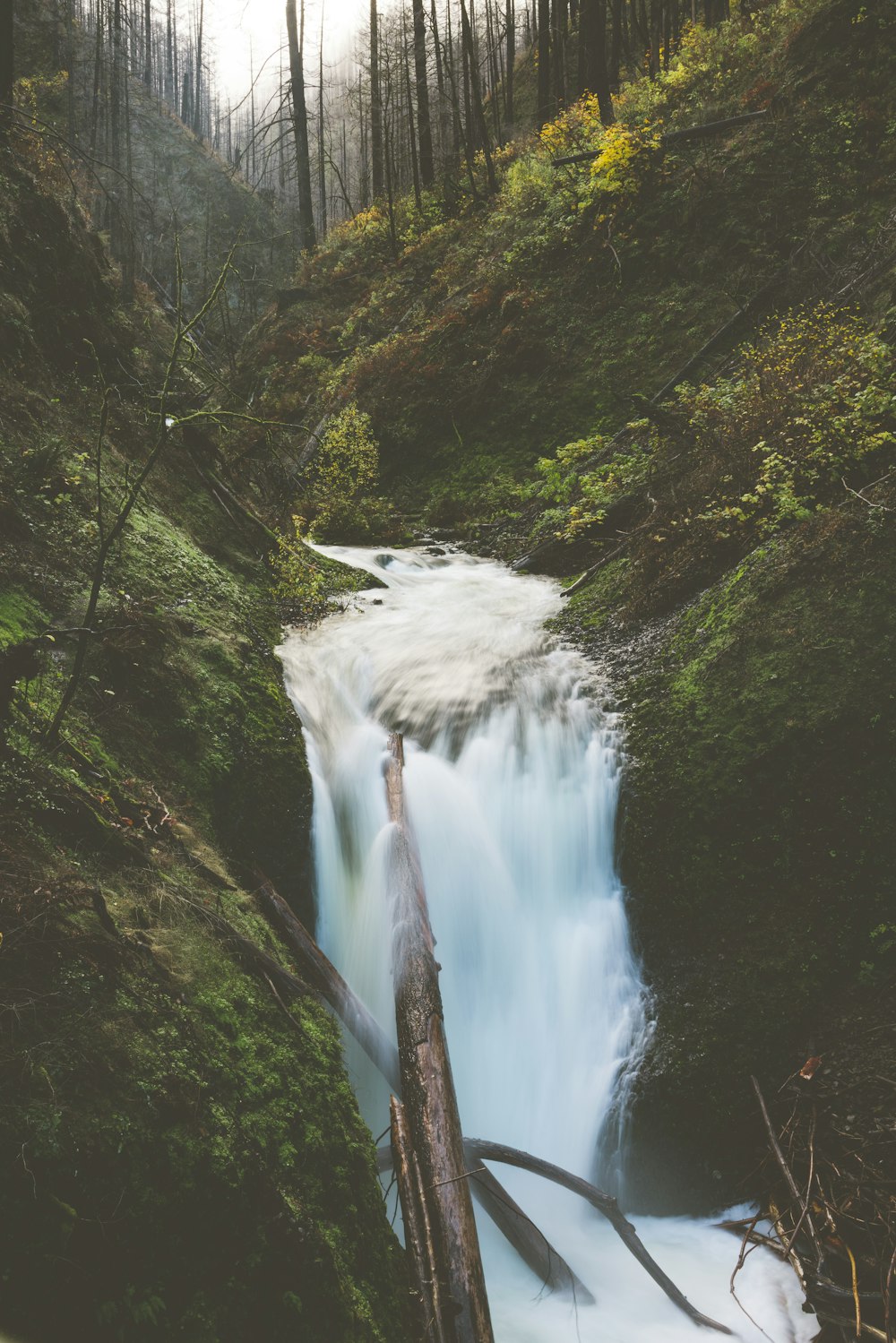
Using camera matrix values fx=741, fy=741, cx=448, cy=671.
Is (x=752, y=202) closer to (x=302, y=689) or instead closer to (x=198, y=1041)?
(x=302, y=689)

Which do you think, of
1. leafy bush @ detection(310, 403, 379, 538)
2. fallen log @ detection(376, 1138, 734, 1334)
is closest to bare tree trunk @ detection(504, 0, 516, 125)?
leafy bush @ detection(310, 403, 379, 538)

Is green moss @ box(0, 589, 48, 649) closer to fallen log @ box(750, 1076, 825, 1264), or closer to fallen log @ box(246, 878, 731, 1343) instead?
fallen log @ box(246, 878, 731, 1343)

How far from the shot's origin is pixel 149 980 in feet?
9.03

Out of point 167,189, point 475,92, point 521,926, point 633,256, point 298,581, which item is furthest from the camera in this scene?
point 167,189

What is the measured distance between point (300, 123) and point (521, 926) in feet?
86.7

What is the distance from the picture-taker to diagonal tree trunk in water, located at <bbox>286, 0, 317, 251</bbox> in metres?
23.1

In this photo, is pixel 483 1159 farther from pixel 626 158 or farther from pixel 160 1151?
pixel 626 158

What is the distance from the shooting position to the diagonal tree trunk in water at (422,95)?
20.4 m

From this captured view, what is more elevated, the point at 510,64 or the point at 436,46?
the point at 510,64

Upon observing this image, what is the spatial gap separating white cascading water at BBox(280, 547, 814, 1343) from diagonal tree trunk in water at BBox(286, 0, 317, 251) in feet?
74.1

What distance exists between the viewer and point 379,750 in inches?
232

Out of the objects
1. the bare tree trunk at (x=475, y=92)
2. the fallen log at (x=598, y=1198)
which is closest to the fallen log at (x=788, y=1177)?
the fallen log at (x=598, y=1198)

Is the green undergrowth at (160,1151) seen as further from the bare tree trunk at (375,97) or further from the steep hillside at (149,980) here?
the bare tree trunk at (375,97)

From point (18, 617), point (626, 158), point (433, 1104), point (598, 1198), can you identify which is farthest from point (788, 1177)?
point (626, 158)
